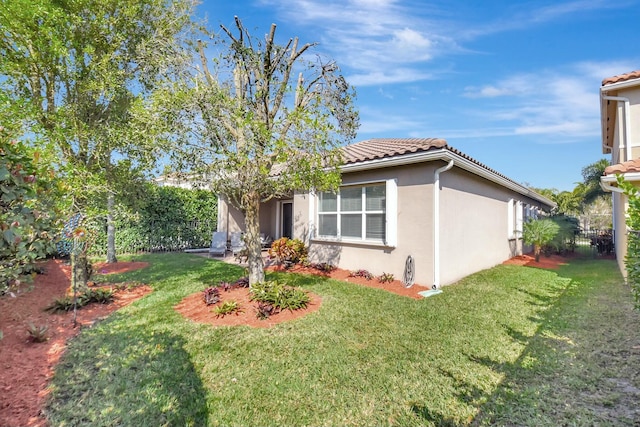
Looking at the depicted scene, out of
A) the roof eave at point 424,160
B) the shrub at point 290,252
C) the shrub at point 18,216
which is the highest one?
the roof eave at point 424,160

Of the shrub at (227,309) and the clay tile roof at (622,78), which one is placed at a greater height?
the clay tile roof at (622,78)

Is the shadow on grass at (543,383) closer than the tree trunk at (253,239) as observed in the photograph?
Yes

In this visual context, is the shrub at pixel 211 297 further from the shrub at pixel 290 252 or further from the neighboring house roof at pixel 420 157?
the neighboring house roof at pixel 420 157

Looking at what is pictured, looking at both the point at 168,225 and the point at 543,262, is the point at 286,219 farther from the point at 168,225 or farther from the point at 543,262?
the point at 543,262

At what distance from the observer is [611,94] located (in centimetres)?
1040

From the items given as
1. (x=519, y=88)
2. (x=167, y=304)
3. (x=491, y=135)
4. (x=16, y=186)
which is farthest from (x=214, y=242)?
(x=491, y=135)

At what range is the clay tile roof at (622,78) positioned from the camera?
31.3 feet

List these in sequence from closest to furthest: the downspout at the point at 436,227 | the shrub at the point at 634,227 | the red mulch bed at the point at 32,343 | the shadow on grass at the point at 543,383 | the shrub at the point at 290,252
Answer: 1. the shrub at the point at 634,227
2. the shadow on grass at the point at 543,383
3. the red mulch bed at the point at 32,343
4. the downspout at the point at 436,227
5. the shrub at the point at 290,252

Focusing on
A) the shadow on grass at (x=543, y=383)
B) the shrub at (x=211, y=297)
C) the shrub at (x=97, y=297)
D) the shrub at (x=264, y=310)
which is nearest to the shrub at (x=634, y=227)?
the shadow on grass at (x=543, y=383)

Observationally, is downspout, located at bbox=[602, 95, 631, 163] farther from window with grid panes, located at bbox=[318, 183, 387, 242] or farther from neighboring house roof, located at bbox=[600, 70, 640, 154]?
window with grid panes, located at bbox=[318, 183, 387, 242]

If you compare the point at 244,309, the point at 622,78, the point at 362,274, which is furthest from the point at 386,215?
the point at 622,78

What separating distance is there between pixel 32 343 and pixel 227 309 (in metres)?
3.39

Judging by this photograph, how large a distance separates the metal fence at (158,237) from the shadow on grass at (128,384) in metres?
11.1

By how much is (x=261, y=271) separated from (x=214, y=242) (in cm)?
829
